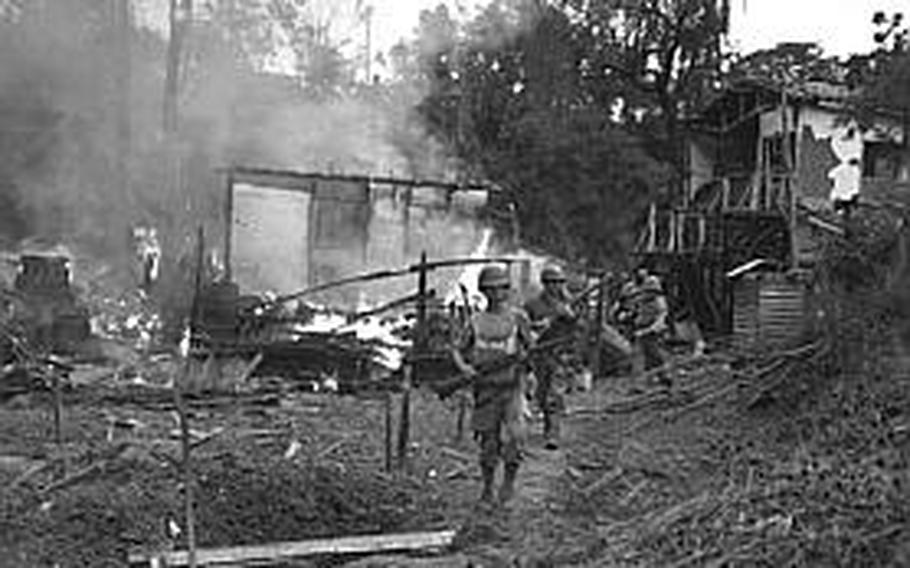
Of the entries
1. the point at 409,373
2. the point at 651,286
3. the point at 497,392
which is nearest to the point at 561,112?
the point at 651,286

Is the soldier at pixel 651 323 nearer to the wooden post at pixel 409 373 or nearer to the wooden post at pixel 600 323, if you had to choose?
the wooden post at pixel 600 323

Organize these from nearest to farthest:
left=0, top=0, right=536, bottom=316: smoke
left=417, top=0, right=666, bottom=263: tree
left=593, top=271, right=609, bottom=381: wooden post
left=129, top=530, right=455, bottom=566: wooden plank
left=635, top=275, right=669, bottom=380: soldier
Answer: left=129, top=530, right=455, bottom=566: wooden plank → left=593, top=271, right=609, bottom=381: wooden post → left=635, top=275, right=669, bottom=380: soldier → left=417, top=0, right=666, bottom=263: tree → left=0, top=0, right=536, bottom=316: smoke

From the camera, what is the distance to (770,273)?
680 inches

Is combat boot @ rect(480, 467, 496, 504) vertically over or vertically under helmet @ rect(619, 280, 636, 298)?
under

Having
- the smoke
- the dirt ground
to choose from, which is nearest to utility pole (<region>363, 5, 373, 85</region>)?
Result: the smoke

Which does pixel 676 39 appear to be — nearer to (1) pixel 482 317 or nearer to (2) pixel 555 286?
(2) pixel 555 286

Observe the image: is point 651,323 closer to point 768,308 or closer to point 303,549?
point 768,308

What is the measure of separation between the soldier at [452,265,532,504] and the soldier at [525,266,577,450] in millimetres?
2072

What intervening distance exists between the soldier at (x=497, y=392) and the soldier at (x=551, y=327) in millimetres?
2072

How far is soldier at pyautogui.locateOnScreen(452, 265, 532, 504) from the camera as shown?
8.54 meters

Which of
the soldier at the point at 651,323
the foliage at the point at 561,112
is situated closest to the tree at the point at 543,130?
the foliage at the point at 561,112

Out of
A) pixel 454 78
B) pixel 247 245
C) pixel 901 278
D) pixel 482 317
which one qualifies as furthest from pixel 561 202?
pixel 482 317

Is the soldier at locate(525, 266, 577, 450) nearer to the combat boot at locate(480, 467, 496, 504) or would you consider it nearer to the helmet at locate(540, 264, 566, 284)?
the helmet at locate(540, 264, 566, 284)

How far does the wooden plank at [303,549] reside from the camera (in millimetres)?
6938
